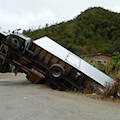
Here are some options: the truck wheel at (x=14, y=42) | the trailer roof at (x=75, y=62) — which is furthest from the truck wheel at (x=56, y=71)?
the truck wheel at (x=14, y=42)

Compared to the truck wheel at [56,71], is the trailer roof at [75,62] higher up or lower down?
higher up

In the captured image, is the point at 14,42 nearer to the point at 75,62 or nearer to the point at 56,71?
the point at 56,71

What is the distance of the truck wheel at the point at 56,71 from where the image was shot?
561 inches

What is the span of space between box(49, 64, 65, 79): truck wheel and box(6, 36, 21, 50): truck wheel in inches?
83.5

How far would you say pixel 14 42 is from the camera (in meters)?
15.2

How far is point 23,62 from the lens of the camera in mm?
15461

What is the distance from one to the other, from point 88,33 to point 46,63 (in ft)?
145

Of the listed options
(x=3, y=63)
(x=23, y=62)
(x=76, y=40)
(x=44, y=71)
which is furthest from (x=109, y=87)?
(x=76, y=40)

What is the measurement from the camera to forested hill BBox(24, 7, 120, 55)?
178 ft

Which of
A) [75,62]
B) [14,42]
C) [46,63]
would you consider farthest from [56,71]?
[14,42]

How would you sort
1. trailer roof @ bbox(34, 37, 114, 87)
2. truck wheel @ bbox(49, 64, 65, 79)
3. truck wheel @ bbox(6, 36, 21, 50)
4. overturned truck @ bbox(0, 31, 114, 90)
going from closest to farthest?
trailer roof @ bbox(34, 37, 114, 87) → overturned truck @ bbox(0, 31, 114, 90) → truck wheel @ bbox(49, 64, 65, 79) → truck wheel @ bbox(6, 36, 21, 50)

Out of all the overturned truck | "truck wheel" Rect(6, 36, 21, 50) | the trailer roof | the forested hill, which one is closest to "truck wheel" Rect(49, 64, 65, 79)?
the overturned truck

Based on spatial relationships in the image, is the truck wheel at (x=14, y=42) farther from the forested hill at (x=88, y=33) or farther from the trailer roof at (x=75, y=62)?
the forested hill at (x=88, y=33)

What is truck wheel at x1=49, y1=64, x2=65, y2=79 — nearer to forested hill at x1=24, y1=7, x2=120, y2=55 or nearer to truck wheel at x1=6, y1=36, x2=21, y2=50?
truck wheel at x1=6, y1=36, x2=21, y2=50
